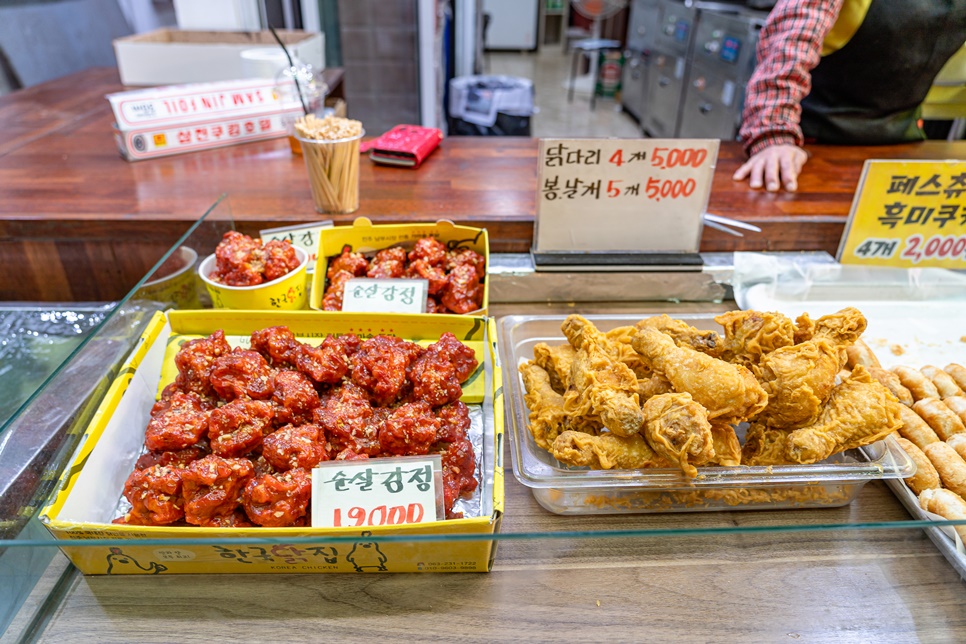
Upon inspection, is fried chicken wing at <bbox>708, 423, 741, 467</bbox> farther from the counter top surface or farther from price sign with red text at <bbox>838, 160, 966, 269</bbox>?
price sign with red text at <bbox>838, 160, 966, 269</bbox>

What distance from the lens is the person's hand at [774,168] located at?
215cm

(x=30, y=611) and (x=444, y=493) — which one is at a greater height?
(x=444, y=493)

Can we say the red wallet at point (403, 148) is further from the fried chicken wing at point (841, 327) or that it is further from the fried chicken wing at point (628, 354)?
the fried chicken wing at point (841, 327)

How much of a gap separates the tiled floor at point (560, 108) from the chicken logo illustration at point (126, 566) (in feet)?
18.1

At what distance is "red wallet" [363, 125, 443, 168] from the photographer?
231 centimetres

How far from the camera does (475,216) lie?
189 cm

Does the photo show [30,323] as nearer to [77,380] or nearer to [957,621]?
[77,380]

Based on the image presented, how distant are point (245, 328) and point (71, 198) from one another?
996mm

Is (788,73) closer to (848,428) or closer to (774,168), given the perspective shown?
(774,168)

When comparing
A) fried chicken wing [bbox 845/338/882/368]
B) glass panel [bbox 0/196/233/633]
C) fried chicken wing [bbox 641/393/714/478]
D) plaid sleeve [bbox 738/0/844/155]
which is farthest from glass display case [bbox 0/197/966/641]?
plaid sleeve [bbox 738/0/844/155]

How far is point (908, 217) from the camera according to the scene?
1720 millimetres

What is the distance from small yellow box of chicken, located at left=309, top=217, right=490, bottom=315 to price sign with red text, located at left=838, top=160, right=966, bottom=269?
1.12 m

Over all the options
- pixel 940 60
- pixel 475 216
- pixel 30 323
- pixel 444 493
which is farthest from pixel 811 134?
pixel 30 323

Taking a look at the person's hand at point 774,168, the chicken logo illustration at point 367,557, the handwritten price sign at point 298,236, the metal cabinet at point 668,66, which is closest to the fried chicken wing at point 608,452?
the chicken logo illustration at point 367,557
